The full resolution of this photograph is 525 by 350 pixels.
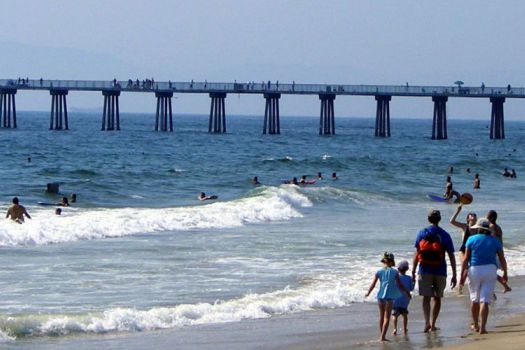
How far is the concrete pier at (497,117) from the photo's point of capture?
86.5 m

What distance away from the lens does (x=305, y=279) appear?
17.8m

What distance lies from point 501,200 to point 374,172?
14780 millimetres

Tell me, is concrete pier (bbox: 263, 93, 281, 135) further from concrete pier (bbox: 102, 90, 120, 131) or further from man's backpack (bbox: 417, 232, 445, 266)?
man's backpack (bbox: 417, 232, 445, 266)

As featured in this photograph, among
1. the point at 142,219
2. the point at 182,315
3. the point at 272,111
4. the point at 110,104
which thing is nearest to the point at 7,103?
the point at 110,104

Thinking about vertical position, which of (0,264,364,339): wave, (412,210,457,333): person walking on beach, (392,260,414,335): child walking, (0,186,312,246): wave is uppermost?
(412,210,457,333): person walking on beach

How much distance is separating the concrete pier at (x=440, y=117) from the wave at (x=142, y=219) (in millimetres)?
51425

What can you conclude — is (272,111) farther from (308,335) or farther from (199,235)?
(308,335)

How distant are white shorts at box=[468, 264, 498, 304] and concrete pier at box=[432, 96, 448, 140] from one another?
74161 millimetres

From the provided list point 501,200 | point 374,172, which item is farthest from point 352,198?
point 374,172

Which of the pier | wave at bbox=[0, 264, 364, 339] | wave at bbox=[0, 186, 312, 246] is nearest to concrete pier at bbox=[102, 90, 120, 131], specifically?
the pier

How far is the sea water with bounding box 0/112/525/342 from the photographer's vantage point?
14961 millimetres

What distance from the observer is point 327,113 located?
9050 centimetres

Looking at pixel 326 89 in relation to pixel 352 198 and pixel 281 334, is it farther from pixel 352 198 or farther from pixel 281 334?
pixel 281 334

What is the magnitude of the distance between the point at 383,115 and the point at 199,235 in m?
66.6
